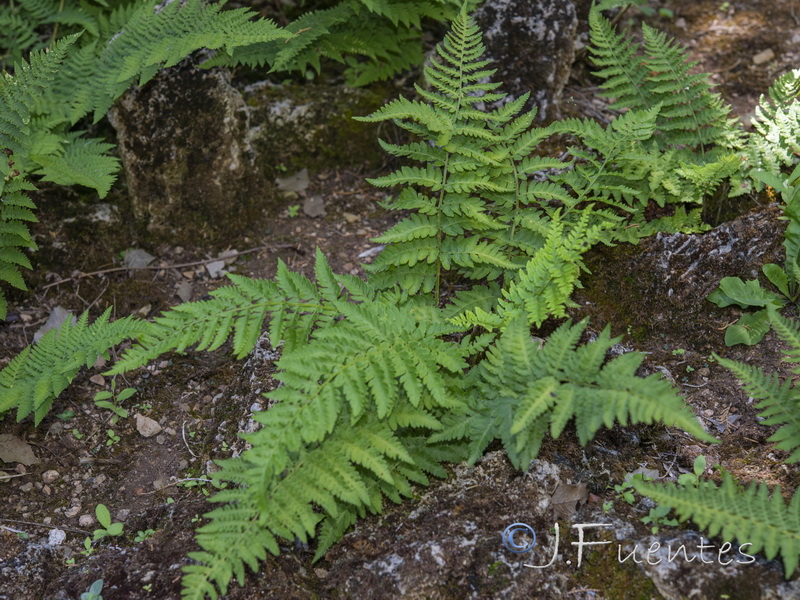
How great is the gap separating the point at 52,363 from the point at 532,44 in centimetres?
370

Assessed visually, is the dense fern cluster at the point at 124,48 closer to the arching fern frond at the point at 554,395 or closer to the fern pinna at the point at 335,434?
the fern pinna at the point at 335,434

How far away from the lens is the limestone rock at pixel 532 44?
4723mm

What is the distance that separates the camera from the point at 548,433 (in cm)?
330

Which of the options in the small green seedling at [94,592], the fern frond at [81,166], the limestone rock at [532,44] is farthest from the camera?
the limestone rock at [532,44]

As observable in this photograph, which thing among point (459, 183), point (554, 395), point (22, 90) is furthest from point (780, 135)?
point (22, 90)

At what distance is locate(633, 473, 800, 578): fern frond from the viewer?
2.31 metres

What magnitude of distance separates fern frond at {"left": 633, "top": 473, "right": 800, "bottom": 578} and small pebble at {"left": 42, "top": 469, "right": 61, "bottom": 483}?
9.24 ft

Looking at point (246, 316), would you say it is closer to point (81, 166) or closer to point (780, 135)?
point (81, 166)

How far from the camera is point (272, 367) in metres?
3.75

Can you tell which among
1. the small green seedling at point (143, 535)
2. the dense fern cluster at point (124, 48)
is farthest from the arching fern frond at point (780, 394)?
the dense fern cluster at point (124, 48)

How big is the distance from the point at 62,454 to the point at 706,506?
3.11 meters

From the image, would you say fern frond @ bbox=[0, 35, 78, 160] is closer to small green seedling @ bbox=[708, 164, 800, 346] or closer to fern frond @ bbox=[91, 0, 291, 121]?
fern frond @ bbox=[91, 0, 291, 121]

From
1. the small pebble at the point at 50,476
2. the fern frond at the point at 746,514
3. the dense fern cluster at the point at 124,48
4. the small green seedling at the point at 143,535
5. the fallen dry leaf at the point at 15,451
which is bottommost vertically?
the small pebble at the point at 50,476

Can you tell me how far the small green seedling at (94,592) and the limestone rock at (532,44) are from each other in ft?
12.5
